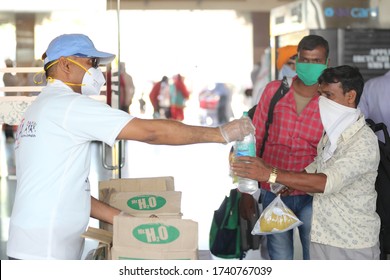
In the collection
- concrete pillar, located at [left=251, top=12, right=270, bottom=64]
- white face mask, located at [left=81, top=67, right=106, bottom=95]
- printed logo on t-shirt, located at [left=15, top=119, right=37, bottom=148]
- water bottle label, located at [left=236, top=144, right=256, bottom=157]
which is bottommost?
water bottle label, located at [left=236, top=144, right=256, bottom=157]

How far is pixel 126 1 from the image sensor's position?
778 inches

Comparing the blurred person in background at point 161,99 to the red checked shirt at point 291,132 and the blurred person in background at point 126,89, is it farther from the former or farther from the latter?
the red checked shirt at point 291,132

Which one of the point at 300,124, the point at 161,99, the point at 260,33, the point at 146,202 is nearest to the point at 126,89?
the point at 300,124

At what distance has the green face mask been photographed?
14.0 feet

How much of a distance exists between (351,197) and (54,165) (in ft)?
4.27

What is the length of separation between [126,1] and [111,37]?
14.4 metres

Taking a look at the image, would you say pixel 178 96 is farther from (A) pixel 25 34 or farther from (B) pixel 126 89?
(A) pixel 25 34

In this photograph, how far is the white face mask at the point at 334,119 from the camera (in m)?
3.50

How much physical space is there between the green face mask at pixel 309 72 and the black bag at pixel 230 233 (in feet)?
4.07

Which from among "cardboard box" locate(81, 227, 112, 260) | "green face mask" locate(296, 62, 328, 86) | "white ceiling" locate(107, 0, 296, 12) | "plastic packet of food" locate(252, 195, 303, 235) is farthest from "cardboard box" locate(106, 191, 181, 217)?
"white ceiling" locate(107, 0, 296, 12)

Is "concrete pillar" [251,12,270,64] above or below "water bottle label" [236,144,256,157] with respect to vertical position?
above

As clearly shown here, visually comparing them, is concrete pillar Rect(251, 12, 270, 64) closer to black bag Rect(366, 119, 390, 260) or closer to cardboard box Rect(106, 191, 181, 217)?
black bag Rect(366, 119, 390, 260)

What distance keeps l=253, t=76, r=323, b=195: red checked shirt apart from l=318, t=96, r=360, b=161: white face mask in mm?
678

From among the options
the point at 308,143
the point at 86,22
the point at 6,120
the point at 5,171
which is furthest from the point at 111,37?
the point at 5,171
